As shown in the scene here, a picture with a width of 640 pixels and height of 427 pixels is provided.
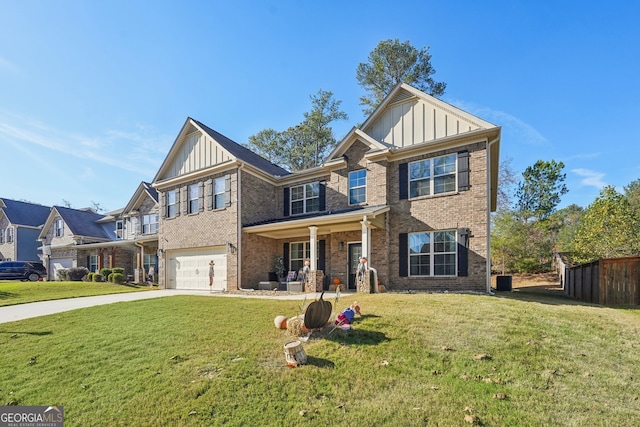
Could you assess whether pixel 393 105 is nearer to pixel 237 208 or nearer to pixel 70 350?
pixel 237 208

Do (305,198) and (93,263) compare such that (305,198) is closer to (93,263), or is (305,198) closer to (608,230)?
(608,230)

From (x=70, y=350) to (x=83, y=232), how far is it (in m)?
26.0

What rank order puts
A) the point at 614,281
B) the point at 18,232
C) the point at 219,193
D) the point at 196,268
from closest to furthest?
the point at 614,281 < the point at 219,193 < the point at 196,268 < the point at 18,232

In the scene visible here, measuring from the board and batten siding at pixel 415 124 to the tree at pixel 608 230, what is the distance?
1077 centimetres

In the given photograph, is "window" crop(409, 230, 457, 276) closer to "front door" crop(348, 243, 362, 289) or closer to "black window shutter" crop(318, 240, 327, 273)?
"front door" crop(348, 243, 362, 289)

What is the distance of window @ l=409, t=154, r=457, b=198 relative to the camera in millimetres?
12500

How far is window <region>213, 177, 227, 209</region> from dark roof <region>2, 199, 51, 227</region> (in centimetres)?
2796

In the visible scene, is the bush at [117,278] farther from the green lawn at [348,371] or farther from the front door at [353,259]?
the front door at [353,259]

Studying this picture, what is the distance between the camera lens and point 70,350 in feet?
19.9

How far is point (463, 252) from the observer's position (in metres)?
11.9

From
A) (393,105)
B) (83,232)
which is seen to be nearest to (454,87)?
(393,105)

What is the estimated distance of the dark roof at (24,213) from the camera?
31562 millimetres

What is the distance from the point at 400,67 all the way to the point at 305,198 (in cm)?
1674

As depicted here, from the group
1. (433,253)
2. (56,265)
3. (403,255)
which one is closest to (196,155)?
(403,255)
